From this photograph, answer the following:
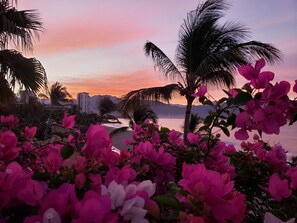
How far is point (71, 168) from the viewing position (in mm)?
801

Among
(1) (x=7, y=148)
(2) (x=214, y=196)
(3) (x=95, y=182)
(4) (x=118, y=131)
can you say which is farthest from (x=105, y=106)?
(2) (x=214, y=196)

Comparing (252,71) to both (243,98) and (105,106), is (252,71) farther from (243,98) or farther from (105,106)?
(105,106)

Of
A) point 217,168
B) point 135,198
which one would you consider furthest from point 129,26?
point 135,198

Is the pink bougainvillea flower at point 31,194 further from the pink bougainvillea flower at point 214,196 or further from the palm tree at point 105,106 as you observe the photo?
the palm tree at point 105,106

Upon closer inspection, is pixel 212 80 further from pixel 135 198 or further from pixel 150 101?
pixel 135 198

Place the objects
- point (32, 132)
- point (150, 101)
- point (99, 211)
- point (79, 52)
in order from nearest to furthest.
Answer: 1. point (99, 211)
2. point (32, 132)
3. point (79, 52)
4. point (150, 101)

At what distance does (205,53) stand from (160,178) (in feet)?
28.6

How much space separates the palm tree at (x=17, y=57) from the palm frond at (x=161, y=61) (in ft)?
14.3

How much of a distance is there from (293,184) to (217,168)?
1.24ft

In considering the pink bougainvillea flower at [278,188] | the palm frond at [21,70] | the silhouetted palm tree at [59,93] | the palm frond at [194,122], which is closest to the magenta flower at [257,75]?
the pink bougainvillea flower at [278,188]

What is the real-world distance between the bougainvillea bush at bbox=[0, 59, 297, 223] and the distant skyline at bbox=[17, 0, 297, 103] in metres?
2.72

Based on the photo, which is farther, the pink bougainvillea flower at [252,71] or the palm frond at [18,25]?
the palm frond at [18,25]

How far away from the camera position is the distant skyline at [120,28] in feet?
18.2

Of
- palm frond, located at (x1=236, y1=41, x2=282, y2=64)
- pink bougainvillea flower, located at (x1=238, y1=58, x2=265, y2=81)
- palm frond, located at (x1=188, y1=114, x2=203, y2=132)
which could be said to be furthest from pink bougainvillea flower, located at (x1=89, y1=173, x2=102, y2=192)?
palm frond, located at (x1=188, y1=114, x2=203, y2=132)
